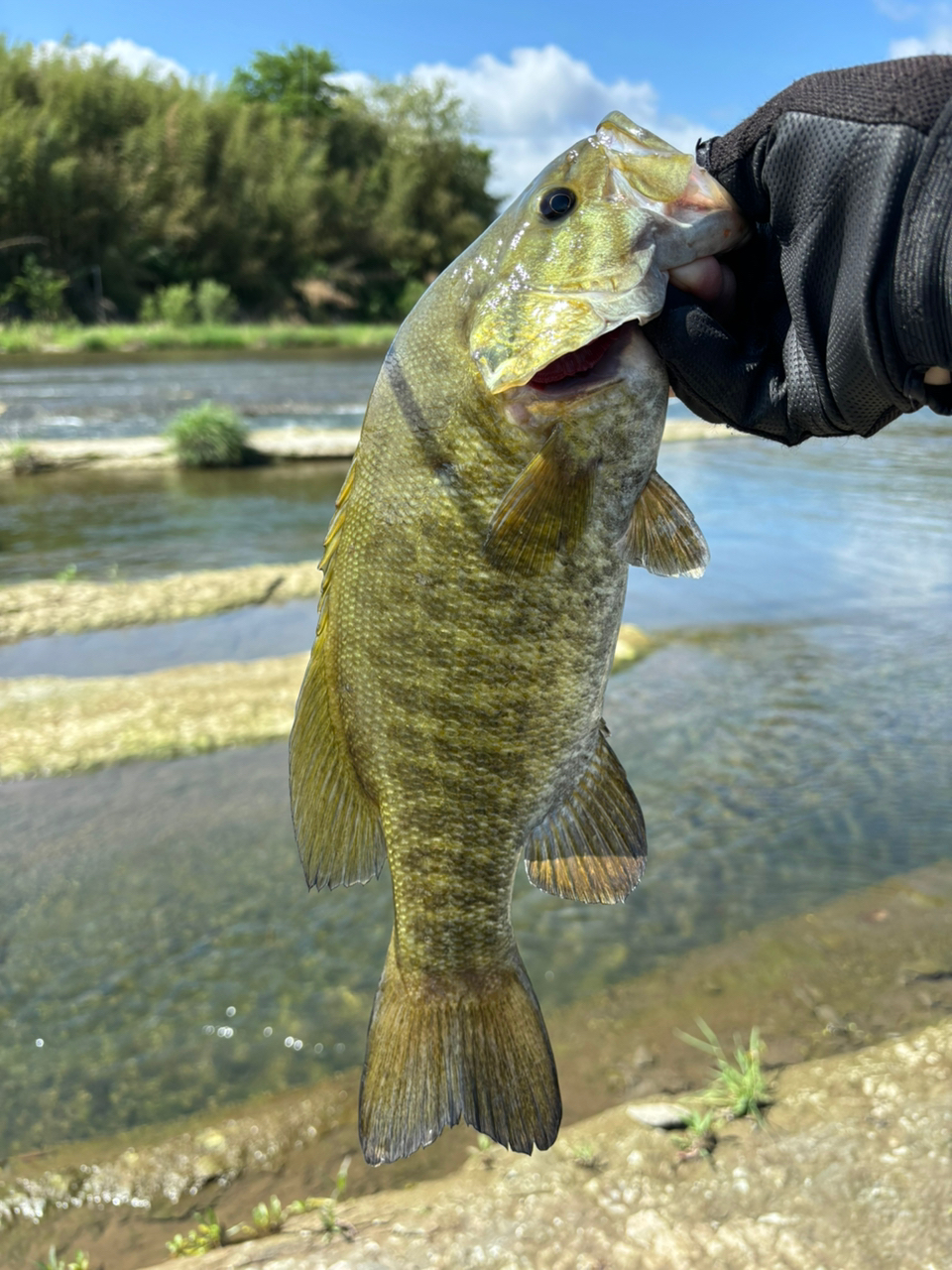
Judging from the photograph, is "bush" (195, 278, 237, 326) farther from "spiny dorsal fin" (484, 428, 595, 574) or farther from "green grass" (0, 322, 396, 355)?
"spiny dorsal fin" (484, 428, 595, 574)

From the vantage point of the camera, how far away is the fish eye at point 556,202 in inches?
67.4

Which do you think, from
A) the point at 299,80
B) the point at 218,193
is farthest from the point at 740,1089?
the point at 299,80

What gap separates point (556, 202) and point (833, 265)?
504 millimetres

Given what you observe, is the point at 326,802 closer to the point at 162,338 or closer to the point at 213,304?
the point at 162,338

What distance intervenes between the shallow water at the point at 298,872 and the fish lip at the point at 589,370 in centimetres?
308

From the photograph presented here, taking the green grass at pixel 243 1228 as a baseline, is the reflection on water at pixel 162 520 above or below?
above

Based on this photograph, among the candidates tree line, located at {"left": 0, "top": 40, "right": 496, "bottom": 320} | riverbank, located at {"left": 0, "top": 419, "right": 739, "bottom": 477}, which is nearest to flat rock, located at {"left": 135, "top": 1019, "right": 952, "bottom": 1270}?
riverbank, located at {"left": 0, "top": 419, "right": 739, "bottom": 477}

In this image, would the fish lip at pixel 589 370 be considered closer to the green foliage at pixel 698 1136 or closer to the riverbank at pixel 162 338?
the green foliage at pixel 698 1136

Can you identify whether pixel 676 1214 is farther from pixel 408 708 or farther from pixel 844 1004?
pixel 408 708

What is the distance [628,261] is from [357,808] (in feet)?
3.85

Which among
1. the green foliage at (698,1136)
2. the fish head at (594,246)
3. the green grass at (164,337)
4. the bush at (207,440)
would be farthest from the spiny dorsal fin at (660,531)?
the green grass at (164,337)

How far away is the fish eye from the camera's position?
171 cm

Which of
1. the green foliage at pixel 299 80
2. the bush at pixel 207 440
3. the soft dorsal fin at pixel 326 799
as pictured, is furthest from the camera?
the green foliage at pixel 299 80

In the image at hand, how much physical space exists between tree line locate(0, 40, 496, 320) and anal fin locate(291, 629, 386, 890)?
46.7 metres
